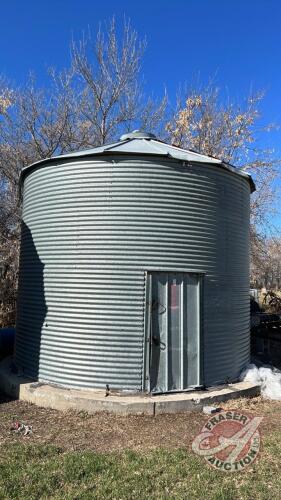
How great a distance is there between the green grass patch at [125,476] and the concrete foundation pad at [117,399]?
4.59 ft

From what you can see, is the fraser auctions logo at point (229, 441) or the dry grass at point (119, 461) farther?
the fraser auctions logo at point (229, 441)

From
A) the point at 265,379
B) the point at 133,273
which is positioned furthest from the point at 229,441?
the point at 133,273

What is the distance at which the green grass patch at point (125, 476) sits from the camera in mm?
4387

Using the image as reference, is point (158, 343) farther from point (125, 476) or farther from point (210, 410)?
point (125, 476)

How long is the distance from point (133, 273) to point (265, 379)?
340cm

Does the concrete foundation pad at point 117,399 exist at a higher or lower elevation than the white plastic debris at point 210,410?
higher

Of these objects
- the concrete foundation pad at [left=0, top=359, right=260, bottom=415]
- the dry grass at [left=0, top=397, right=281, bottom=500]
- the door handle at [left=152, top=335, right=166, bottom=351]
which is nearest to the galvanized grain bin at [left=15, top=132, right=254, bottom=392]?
the door handle at [left=152, top=335, right=166, bottom=351]

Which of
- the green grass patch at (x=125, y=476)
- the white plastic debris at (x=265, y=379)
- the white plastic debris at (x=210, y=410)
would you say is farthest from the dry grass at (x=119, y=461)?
the white plastic debris at (x=265, y=379)

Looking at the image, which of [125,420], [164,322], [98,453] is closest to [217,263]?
[164,322]

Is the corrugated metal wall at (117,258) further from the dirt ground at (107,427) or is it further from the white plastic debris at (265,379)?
the dirt ground at (107,427)

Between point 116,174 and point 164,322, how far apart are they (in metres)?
2.72

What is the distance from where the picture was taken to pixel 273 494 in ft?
14.6

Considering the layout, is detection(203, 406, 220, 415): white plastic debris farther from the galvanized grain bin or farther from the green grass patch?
the green grass patch

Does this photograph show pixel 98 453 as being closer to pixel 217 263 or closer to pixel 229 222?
pixel 217 263
